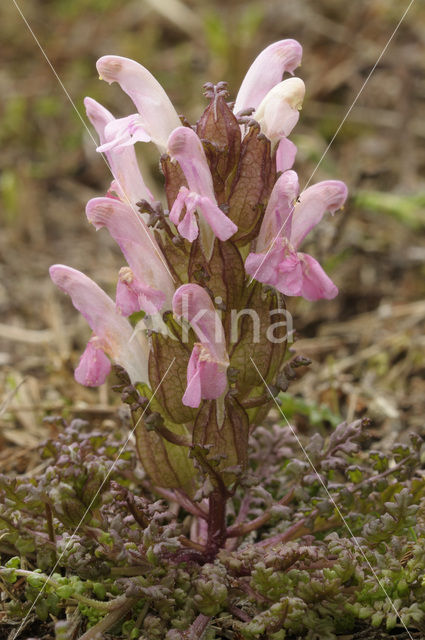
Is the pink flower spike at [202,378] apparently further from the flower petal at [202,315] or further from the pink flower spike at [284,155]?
the pink flower spike at [284,155]

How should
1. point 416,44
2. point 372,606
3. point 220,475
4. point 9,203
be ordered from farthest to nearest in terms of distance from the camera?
point 416,44 < point 9,203 < point 220,475 < point 372,606

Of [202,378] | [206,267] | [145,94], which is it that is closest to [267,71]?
[145,94]

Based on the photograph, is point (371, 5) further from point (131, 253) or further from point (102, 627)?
point (102, 627)

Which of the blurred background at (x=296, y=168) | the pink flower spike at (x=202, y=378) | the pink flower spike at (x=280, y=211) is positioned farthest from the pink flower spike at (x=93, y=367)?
the blurred background at (x=296, y=168)

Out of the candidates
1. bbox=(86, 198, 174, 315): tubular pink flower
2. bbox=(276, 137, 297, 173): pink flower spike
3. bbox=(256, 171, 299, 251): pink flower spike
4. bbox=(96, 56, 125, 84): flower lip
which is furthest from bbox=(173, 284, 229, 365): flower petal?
bbox=(96, 56, 125, 84): flower lip

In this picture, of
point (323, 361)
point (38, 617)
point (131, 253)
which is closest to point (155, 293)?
point (131, 253)

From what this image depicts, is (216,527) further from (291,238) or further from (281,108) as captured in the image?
Result: (281,108)
